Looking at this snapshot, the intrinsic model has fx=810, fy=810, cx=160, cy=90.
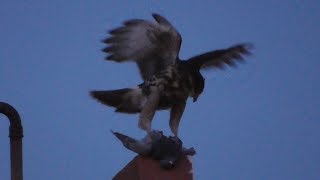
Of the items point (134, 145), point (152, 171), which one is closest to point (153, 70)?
point (134, 145)

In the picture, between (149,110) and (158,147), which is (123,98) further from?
(158,147)

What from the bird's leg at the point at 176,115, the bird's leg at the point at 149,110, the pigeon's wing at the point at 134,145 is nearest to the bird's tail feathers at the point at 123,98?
the bird's leg at the point at 149,110

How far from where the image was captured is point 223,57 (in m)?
7.17

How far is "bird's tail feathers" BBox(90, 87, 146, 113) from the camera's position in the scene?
22.3ft

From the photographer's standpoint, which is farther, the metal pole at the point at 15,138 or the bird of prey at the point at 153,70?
the bird of prey at the point at 153,70

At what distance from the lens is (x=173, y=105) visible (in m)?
6.77

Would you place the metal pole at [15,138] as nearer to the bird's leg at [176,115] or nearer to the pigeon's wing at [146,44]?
the pigeon's wing at [146,44]

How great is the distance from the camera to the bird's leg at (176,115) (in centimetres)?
680

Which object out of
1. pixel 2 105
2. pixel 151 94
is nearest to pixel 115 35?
pixel 151 94

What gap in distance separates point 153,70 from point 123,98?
38 cm

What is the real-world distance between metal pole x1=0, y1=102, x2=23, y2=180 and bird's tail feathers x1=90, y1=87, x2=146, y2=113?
834 millimetres

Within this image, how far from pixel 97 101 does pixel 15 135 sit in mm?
945

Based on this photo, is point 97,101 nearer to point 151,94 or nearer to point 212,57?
point 151,94

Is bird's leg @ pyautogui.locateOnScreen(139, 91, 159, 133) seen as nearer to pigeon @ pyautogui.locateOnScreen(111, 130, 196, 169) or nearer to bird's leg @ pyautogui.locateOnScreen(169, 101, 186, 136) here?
pigeon @ pyautogui.locateOnScreen(111, 130, 196, 169)
